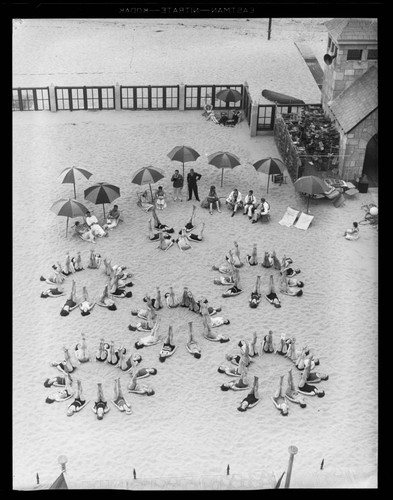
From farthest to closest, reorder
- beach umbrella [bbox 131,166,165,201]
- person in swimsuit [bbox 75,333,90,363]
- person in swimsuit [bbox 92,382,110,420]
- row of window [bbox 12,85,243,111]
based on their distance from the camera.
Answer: row of window [bbox 12,85,243,111], beach umbrella [bbox 131,166,165,201], person in swimsuit [bbox 75,333,90,363], person in swimsuit [bbox 92,382,110,420]

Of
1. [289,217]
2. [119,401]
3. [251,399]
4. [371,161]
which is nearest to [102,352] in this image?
[119,401]

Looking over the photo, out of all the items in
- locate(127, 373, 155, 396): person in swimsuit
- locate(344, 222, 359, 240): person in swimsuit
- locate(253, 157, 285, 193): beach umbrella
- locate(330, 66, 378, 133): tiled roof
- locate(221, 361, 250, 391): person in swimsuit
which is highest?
locate(330, 66, 378, 133): tiled roof

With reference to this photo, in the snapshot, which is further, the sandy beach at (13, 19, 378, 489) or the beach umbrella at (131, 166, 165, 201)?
the beach umbrella at (131, 166, 165, 201)

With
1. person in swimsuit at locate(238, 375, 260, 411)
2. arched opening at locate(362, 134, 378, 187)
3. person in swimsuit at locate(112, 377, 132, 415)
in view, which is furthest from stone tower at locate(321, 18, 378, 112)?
person in swimsuit at locate(112, 377, 132, 415)

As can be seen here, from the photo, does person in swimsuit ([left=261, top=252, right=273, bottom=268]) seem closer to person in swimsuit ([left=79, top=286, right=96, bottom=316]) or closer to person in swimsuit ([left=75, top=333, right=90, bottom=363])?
person in swimsuit ([left=79, top=286, right=96, bottom=316])

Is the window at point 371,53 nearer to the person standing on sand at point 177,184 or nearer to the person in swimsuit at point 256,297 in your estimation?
the person standing on sand at point 177,184

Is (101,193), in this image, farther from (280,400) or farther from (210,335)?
(280,400)

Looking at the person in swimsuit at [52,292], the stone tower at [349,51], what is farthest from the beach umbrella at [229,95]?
the person in swimsuit at [52,292]
